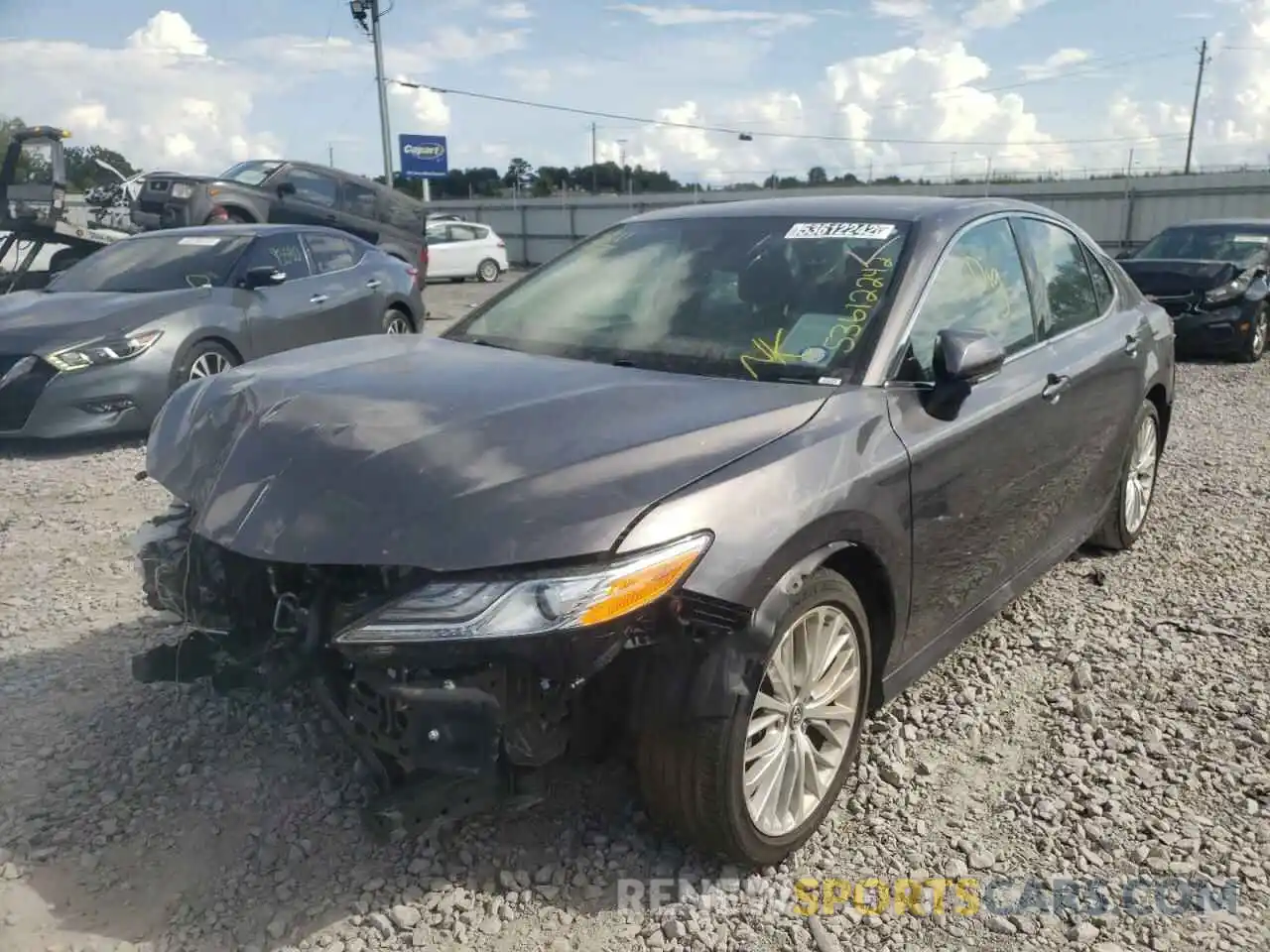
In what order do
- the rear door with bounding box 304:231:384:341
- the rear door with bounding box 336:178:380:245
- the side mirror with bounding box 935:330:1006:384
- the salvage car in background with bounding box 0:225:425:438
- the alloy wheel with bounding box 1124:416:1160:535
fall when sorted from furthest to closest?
the rear door with bounding box 336:178:380:245, the rear door with bounding box 304:231:384:341, the salvage car in background with bounding box 0:225:425:438, the alloy wheel with bounding box 1124:416:1160:535, the side mirror with bounding box 935:330:1006:384

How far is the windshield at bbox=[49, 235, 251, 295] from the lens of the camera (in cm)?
787

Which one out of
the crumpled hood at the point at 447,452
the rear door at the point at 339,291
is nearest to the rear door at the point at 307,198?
the rear door at the point at 339,291

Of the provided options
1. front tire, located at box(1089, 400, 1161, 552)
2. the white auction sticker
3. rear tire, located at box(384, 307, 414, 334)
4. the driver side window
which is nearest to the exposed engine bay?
the driver side window

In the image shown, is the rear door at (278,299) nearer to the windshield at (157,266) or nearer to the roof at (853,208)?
the windshield at (157,266)

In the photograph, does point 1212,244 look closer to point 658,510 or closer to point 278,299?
point 278,299

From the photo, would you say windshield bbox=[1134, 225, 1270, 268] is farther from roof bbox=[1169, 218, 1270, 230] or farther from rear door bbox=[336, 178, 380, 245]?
rear door bbox=[336, 178, 380, 245]

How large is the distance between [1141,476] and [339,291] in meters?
6.33

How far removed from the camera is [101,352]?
688 cm

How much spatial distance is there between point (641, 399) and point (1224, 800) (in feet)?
6.72

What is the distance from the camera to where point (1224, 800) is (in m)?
3.08

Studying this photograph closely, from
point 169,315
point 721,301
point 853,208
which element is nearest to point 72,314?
point 169,315

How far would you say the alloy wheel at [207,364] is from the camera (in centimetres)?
733

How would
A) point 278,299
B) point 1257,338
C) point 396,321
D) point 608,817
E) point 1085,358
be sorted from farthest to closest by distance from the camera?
point 1257,338 → point 396,321 → point 278,299 → point 1085,358 → point 608,817

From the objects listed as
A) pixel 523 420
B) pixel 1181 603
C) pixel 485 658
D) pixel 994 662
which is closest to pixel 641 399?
pixel 523 420
